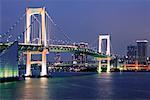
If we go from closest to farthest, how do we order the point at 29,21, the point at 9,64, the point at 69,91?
the point at 69,91, the point at 9,64, the point at 29,21

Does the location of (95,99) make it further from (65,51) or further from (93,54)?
(93,54)

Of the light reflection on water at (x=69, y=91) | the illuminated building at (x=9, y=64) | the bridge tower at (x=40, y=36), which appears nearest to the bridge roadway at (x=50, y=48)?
the bridge tower at (x=40, y=36)

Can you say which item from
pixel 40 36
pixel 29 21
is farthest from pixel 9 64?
pixel 29 21

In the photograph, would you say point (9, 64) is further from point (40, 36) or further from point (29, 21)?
point (29, 21)

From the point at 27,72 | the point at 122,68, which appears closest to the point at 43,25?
the point at 27,72

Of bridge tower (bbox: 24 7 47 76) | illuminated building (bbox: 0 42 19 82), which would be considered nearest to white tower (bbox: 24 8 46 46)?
bridge tower (bbox: 24 7 47 76)

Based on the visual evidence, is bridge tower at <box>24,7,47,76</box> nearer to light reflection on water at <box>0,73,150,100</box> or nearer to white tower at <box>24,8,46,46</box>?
white tower at <box>24,8,46,46</box>

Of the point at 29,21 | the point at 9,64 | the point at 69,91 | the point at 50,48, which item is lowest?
the point at 69,91

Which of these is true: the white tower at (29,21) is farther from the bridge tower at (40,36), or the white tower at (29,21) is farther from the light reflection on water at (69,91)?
the light reflection on water at (69,91)

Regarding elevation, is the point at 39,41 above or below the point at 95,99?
above
